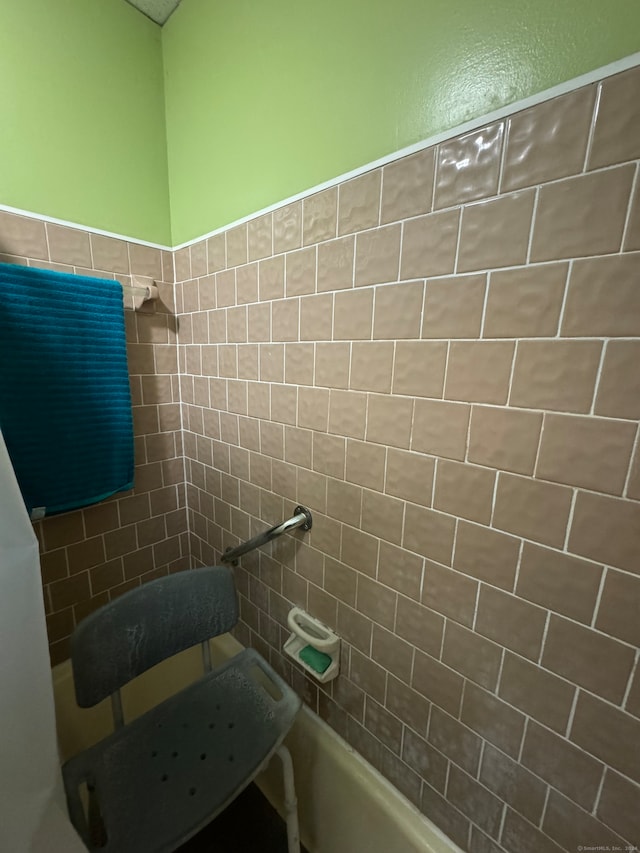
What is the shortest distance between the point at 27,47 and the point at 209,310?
78 cm

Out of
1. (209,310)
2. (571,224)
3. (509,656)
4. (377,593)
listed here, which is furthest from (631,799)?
(209,310)

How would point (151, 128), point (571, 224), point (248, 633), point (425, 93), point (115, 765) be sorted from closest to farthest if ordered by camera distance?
point (571, 224) < point (425, 93) < point (115, 765) < point (151, 128) < point (248, 633)

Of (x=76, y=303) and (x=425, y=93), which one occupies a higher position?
(x=425, y=93)

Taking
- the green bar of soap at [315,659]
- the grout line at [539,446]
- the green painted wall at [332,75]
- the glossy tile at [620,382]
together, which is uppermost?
the green painted wall at [332,75]

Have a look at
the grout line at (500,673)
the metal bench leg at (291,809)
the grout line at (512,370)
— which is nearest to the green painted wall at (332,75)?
the grout line at (512,370)

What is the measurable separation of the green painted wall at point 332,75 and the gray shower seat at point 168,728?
3.85 feet

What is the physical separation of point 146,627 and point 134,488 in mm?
564

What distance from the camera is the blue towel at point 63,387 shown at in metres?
0.92

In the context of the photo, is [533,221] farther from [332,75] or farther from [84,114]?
[84,114]

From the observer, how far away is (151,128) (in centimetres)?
111

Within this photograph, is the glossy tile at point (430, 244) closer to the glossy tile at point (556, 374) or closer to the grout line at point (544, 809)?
the glossy tile at point (556, 374)

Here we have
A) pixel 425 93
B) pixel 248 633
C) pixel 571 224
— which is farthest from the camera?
pixel 248 633

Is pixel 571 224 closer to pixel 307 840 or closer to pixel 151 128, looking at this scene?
pixel 151 128

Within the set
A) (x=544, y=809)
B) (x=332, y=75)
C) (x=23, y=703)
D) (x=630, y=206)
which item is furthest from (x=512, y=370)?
(x=23, y=703)
